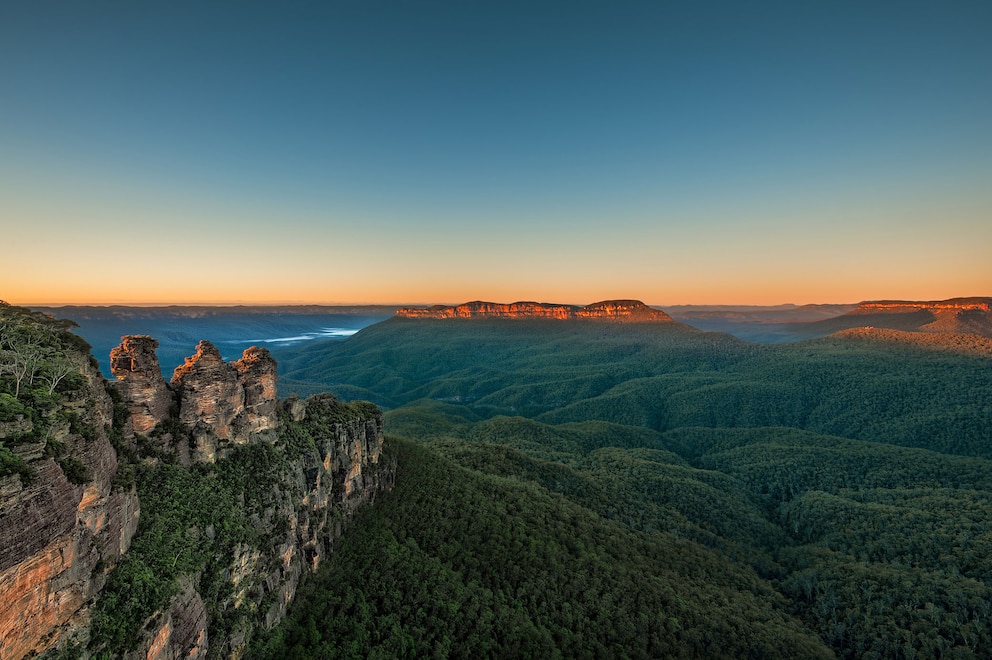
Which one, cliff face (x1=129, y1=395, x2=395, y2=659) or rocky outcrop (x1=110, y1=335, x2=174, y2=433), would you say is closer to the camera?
cliff face (x1=129, y1=395, x2=395, y2=659)

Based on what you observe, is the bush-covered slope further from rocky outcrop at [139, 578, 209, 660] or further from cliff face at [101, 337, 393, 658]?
rocky outcrop at [139, 578, 209, 660]

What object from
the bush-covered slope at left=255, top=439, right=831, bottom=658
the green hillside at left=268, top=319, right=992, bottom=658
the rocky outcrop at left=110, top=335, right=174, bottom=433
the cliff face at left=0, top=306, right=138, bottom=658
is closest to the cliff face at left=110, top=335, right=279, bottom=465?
the rocky outcrop at left=110, top=335, right=174, bottom=433

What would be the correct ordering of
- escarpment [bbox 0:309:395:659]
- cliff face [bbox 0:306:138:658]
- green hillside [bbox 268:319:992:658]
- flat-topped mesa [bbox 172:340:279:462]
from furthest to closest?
green hillside [bbox 268:319:992:658]
flat-topped mesa [bbox 172:340:279:462]
escarpment [bbox 0:309:395:659]
cliff face [bbox 0:306:138:658]

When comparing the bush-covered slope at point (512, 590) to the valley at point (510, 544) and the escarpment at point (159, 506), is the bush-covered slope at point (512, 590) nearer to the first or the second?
the valley at point (510, 544)

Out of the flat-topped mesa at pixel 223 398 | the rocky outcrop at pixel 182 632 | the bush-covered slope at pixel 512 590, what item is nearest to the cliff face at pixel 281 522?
the rocky outcrop at pixel 182 632

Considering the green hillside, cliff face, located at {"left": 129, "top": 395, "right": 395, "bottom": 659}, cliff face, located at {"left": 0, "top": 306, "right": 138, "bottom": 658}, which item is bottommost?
the green hillside

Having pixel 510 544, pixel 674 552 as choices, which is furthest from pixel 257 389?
pixel 674 552

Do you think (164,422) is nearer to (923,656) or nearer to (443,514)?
(443,514)
